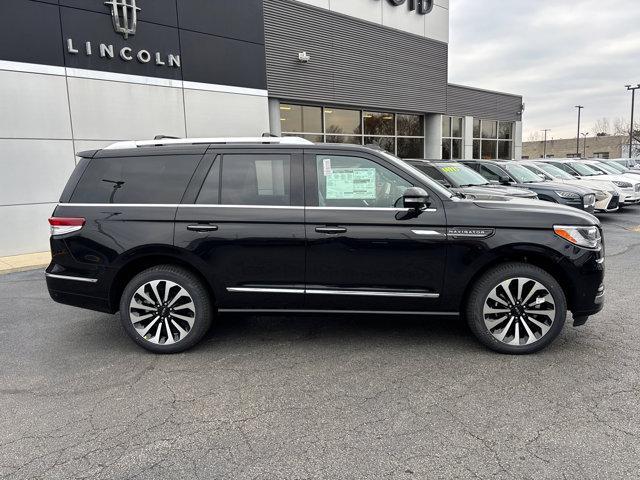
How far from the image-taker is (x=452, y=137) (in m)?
22.8

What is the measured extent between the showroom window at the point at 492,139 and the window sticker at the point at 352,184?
73.8 ft

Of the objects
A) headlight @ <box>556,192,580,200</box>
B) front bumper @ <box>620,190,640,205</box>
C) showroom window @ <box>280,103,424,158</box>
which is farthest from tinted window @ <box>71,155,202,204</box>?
front bumper @ <box>620,190,640,205</box>

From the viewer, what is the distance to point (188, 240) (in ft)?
13.2

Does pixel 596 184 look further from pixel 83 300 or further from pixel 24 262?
pixel 24 262

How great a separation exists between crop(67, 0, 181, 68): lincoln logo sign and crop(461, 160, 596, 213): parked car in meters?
7.99

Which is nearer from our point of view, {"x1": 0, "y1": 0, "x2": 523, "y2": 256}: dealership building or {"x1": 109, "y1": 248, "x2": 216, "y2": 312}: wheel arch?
{"x1": 109, "y1": 248, "x2": 216, "y2": 312}: wheel arch

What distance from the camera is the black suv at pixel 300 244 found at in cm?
389

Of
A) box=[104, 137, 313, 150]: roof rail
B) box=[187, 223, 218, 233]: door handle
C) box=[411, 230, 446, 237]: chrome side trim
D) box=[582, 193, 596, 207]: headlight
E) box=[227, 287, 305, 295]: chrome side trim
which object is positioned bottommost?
box=[227, 287, 305, 295]: chrome side trim

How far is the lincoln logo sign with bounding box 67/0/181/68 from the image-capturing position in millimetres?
9664

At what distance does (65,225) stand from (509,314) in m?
3.99

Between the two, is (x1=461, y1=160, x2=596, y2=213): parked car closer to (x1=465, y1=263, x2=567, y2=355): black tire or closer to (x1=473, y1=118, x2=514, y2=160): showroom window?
(x1=465, y1=263, x2=567, y2=355): black tire

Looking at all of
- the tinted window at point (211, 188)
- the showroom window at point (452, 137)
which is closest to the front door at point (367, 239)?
the tinted window at point (211, 188)

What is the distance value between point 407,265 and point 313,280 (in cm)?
82

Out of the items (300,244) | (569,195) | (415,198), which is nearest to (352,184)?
(415,198)
